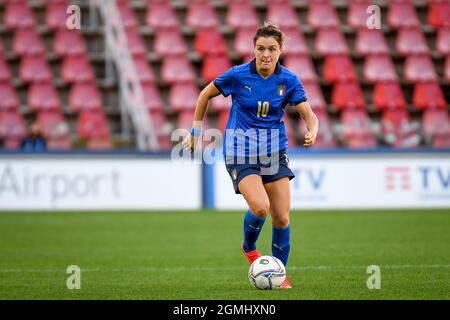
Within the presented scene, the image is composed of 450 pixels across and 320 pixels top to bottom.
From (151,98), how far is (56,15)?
3.38 m

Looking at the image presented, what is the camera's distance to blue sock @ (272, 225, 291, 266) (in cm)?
825

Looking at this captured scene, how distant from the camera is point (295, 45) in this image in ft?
72.2

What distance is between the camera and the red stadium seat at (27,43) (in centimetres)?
2227

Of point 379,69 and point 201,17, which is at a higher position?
point 201,17

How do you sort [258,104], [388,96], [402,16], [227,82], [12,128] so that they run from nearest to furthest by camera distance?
[258,104] → [227,82] → [12,128] → [388,96] → [402,16]

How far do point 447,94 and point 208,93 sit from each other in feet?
49.1

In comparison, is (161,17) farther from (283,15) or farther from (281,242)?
(281,242)

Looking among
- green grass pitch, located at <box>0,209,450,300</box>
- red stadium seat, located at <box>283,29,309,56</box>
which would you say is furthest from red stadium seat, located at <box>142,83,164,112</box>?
green grass pitch, located at <box>0,209,450,300</box>

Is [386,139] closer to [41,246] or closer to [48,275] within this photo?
[41,246]

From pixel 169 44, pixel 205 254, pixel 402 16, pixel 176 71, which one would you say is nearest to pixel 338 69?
pixel 402 16

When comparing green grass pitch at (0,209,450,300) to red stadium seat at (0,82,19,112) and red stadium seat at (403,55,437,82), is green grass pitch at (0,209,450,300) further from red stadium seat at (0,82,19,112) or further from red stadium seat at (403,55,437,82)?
red stadium seat at (403,55,437,82)

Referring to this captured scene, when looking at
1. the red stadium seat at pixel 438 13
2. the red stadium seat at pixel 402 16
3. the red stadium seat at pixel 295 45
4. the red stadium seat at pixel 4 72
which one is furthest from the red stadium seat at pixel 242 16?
the red stadium seat at pixel 4 72

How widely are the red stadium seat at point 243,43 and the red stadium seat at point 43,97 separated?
439 centimetres
